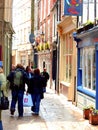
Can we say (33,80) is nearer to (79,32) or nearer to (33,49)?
(79,32)

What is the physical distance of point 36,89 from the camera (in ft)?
49.6

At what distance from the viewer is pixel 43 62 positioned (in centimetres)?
3634

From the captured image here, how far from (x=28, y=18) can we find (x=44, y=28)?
1037cm

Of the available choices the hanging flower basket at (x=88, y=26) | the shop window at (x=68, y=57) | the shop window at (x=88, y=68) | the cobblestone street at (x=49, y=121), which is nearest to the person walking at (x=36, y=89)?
the cobblestone street at (x=49, y=121)

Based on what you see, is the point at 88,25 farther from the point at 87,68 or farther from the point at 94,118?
the point at 94,118

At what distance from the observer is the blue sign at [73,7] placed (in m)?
17.2

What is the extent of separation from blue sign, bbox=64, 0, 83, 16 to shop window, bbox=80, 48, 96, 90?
1.58 metres

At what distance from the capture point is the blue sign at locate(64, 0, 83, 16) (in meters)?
17.2

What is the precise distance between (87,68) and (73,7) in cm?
269

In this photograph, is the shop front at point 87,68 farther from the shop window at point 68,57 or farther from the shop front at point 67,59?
the shop window at point 68,57

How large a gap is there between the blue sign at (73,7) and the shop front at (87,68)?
1.00 m

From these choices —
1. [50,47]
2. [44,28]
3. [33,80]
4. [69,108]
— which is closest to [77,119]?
[33,80]

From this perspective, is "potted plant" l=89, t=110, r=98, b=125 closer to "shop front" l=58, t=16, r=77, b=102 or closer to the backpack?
the backpack

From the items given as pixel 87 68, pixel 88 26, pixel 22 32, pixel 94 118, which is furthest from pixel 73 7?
pixel 22 32
